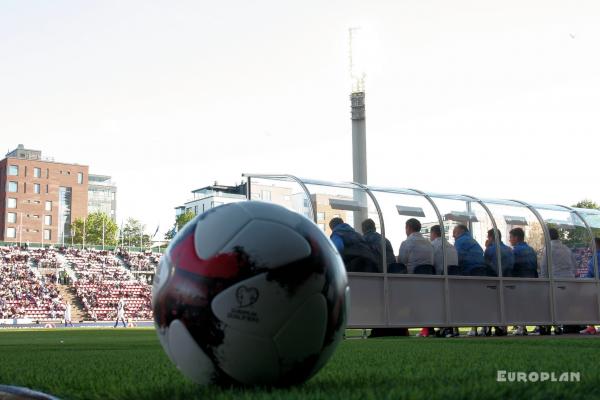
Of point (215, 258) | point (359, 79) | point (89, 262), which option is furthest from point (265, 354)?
point (89, 262)

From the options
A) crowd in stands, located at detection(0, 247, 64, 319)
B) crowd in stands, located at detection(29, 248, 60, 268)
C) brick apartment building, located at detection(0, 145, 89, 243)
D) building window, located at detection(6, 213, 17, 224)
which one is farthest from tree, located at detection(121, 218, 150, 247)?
crowd in stands, located at detection(0, 247, 64, 319)

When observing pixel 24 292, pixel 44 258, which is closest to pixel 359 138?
pixel 24 292

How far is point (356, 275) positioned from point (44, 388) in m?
8.39

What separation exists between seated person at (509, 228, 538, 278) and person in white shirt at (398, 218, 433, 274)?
7.70ft

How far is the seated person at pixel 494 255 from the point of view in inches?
550

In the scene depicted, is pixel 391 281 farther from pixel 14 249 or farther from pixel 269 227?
pixel 14 249

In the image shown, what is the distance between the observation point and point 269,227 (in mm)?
3383

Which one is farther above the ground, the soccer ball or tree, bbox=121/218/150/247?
tree, bbox=121/218/150/247

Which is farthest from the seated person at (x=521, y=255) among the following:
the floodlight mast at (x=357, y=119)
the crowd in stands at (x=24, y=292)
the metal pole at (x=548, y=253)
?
the crowd in stands at (x=24, y=292)

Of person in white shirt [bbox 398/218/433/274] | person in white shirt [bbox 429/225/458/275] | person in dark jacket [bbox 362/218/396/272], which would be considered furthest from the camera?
person in white shirt [bbox 429/225/458/275]

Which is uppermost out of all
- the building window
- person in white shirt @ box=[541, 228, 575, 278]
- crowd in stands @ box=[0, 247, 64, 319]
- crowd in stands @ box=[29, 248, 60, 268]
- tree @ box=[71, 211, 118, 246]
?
the building window
